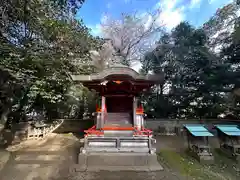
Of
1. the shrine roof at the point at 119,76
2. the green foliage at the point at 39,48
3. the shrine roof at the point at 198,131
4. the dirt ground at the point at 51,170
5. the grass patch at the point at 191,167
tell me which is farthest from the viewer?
the shrine roof at the point at 198,131

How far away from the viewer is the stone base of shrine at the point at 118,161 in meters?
3.80

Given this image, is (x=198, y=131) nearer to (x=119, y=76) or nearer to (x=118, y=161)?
(x=118, y=161)

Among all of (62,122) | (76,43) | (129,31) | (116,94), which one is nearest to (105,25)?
(129,31)

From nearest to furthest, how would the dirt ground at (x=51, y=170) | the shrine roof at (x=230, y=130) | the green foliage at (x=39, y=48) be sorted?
the dirt ground at (x=51, y=170) → the green foliage at (x=39, y=48) → the shrine roof at (x=230, y=130)

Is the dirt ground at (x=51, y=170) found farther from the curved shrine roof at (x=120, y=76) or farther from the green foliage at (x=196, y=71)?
the green foliage at (x=196, y=71)

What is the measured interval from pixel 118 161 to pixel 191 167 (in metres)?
2.09

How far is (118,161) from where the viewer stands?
3887mm

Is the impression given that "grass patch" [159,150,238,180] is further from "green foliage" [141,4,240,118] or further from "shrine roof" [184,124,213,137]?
"green foliage" [141,4,240,118]

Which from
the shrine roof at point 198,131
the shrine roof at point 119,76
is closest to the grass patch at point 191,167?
the shrine roof at point 198,131

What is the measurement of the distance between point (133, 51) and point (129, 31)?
1.79 meters

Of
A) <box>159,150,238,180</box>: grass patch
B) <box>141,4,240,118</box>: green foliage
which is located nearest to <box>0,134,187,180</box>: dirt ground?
<box>159,150,238,180</box>: grass patch

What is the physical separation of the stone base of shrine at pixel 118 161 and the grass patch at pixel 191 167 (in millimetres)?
631

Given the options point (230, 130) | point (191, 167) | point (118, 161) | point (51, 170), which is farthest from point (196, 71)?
point (51, 170)

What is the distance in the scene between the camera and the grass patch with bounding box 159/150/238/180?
3617mm
